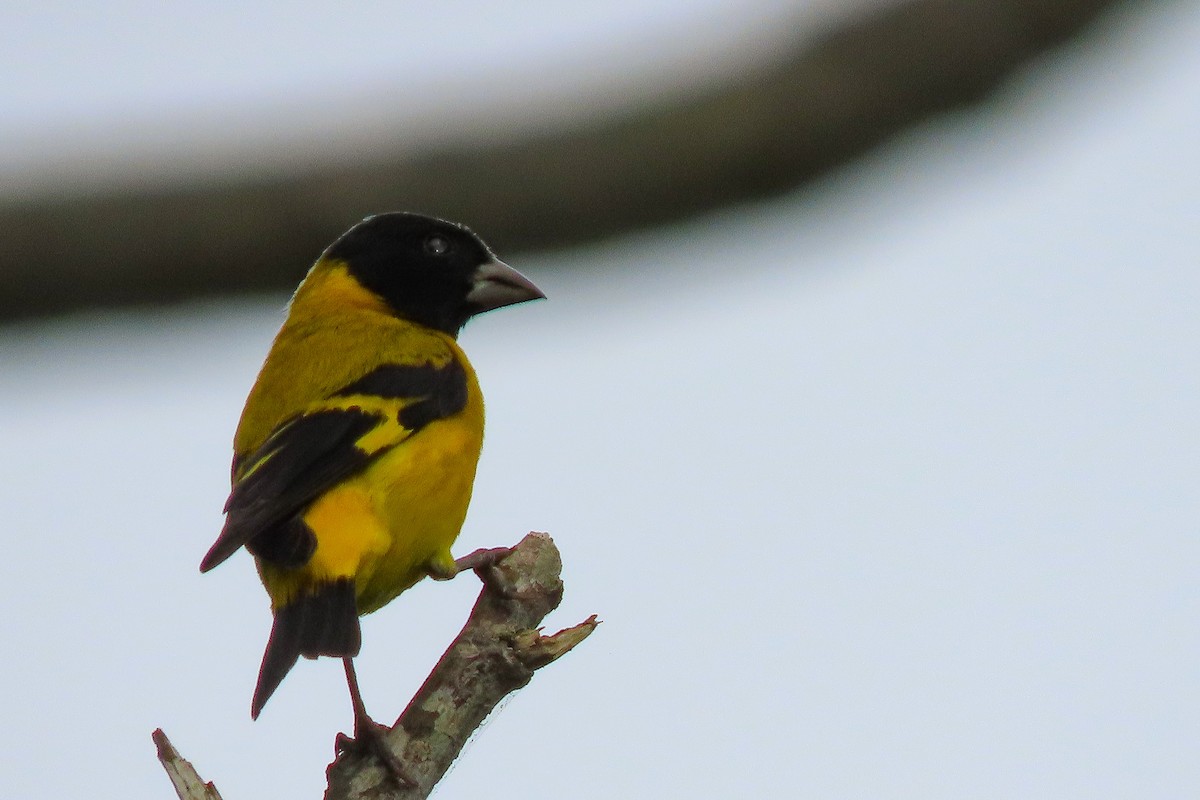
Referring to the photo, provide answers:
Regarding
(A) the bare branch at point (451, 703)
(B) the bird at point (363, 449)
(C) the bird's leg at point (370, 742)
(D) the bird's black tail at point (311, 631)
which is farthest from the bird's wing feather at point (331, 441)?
(A) the bare branch at point (451, 703)

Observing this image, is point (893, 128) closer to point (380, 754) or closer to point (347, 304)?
point (380, 754)

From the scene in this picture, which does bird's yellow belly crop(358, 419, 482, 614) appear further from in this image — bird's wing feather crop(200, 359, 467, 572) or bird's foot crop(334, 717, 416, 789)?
bird's foot crop(334, 717, 416, 789)

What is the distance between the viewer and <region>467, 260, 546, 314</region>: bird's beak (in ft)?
19.2

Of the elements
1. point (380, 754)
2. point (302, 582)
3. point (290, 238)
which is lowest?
point (380, 754)

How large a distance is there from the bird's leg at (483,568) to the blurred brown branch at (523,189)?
82cm

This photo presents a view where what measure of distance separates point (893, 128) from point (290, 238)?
1527mm

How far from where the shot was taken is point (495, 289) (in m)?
5.89

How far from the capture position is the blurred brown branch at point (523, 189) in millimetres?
3564

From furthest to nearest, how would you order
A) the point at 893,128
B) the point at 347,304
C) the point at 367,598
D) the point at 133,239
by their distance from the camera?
the point at 347,304
the point at 367,598
the point at 133,239
the point at 893,128

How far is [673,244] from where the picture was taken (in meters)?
3.81

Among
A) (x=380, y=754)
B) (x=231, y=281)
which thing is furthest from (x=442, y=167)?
(x=380, y=754)

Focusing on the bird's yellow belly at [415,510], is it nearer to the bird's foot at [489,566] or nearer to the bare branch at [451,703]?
the bird's foot at [489,566]

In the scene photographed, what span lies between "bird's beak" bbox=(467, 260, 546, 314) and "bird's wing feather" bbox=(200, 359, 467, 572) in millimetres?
702

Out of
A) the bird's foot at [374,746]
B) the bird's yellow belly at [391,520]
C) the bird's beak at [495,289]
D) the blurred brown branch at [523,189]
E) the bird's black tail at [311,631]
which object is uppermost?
the bird's beak at [495,289]
